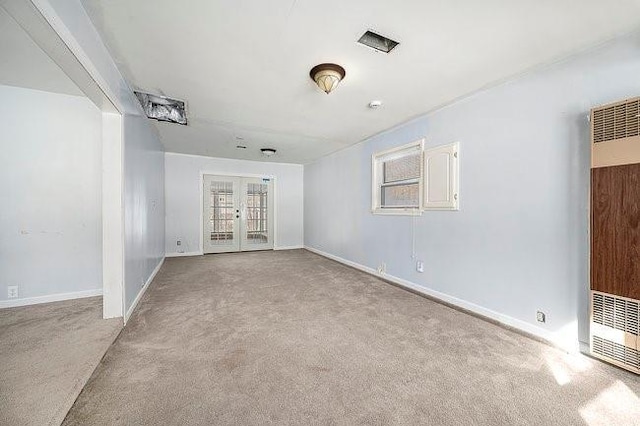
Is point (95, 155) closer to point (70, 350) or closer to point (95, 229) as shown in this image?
point (95, 229)

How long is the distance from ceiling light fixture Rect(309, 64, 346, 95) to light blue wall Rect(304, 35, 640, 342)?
122cm

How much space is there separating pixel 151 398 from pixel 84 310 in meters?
1.96

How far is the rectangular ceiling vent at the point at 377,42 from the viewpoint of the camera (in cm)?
191

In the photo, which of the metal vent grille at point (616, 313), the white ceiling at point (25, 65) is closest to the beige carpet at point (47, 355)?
the white ceiling at point (25, 65)

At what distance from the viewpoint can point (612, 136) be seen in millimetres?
1793

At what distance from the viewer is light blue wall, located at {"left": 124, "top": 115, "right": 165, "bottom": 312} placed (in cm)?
264

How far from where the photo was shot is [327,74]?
231 centimetres

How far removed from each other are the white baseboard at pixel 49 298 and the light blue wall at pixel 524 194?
428 cm

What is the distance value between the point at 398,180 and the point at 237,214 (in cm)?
450

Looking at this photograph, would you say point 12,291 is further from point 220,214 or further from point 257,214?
point 257,214

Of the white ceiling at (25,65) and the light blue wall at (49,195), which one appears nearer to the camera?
the white ceiling at (25,65)

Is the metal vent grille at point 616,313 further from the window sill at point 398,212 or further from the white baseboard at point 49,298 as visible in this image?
the white baseboard at point 49,298

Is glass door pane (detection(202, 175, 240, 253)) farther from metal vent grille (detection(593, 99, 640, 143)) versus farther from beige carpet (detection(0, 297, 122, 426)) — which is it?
metal vent grille (detection(593, 99, 640, 143))

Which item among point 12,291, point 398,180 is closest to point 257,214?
point 398,180
